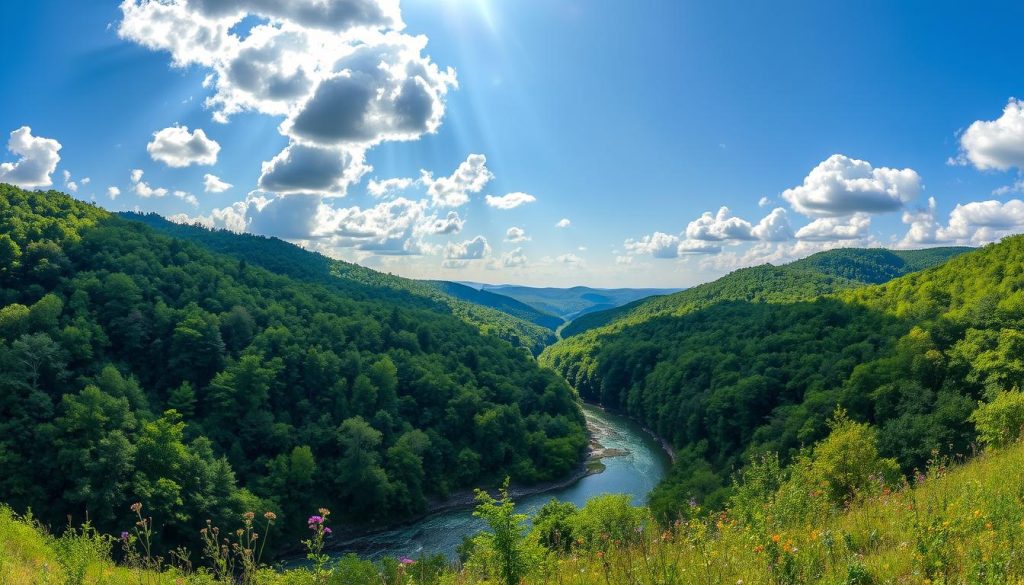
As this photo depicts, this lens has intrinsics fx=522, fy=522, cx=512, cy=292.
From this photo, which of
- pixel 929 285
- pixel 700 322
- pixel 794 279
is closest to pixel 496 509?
pixel 929 285

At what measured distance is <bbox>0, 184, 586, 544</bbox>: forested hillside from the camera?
133 feet

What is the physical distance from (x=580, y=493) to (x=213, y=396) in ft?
130

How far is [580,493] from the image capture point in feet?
186

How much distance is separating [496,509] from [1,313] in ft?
193

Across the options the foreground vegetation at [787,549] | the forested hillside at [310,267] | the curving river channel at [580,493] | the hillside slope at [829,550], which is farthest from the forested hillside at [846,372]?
the forested hillside at [310,267]

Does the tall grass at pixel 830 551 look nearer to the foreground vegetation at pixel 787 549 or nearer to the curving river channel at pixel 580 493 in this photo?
the foreground vegetation at pixel 787 549

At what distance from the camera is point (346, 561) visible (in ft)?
95.1

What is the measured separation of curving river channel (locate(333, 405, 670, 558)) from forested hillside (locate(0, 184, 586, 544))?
3313 millimetres

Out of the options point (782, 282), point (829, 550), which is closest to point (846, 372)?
point (829, 550)

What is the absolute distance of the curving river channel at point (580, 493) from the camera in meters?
44.9

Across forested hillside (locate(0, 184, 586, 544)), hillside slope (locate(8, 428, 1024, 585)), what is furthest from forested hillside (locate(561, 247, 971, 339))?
hillside slope (locate(8, 428, 1024, 585))

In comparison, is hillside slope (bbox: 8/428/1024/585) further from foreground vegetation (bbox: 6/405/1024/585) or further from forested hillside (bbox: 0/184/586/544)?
forested hillside (bbox: 0/184/586/544)

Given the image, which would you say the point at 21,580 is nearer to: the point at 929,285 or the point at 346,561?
the point at 346,561

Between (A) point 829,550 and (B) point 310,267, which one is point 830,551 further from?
(B) point 310,267
